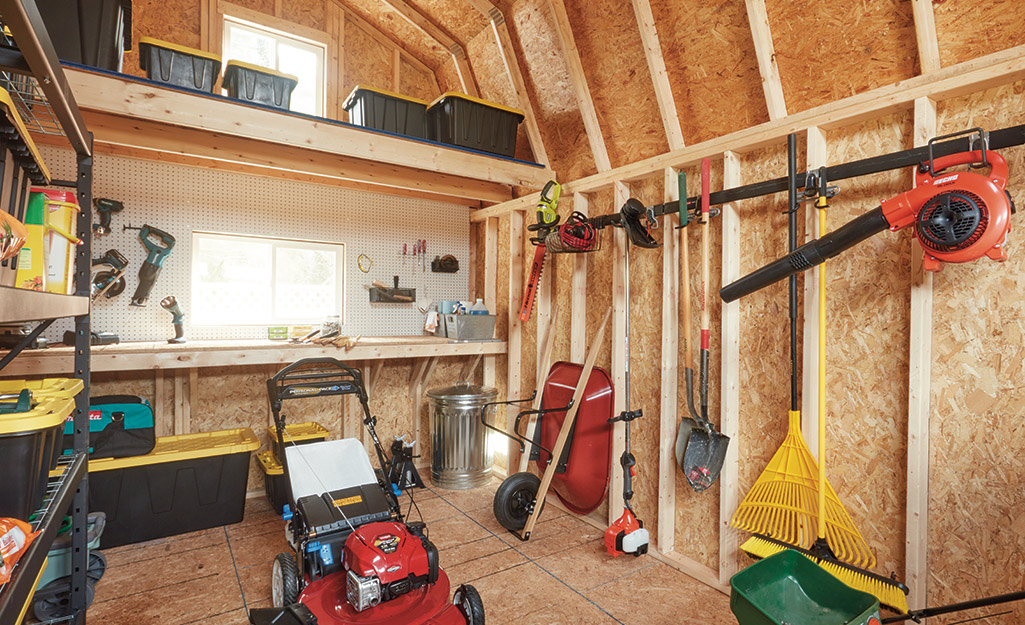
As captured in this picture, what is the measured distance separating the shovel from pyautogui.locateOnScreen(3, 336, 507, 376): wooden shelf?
1.88m

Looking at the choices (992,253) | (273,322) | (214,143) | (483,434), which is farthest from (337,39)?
(992,253)

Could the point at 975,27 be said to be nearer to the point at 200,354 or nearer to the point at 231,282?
the point at 200,354

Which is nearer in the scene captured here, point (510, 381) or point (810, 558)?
point (810, 558)

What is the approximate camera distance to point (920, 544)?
6.61 ft

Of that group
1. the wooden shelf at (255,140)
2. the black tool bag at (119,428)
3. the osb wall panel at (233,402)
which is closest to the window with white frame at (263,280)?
the osb wall panel at (233,402)

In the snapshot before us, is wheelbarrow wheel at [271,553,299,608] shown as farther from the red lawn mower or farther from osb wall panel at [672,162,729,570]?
osb wall panel at [672,162,729,570]

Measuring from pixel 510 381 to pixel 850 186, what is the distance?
8.83 feet

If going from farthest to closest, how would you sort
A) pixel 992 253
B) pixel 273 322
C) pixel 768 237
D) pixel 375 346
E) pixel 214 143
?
pixel 273 322 < pixel 375 346 < pixel 214 143 < pixel 768 237 < pixel 992 253

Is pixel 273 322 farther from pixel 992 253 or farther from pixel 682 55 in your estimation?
pixel 992 253

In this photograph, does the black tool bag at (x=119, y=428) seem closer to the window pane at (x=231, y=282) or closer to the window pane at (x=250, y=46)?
the window pane at (x=231, y=282)

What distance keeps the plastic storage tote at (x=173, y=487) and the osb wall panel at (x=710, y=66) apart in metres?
3.39

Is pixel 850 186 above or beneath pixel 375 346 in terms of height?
above

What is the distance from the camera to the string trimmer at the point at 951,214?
1.68 metres

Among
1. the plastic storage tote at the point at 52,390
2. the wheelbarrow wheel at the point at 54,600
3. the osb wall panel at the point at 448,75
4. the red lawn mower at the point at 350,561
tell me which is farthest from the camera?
the osb wall panel at the point at 448,75
